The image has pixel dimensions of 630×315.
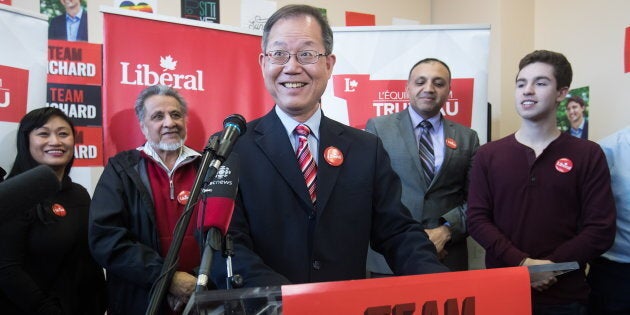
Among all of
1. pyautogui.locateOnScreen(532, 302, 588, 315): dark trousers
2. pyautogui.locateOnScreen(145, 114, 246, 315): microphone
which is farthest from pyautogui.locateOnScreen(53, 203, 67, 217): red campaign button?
pyautogui.locateOnScreen(532, 302, 588, 315): dark trousers

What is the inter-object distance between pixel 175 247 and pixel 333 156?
2.01 ft

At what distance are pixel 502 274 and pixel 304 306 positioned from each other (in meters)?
0.35

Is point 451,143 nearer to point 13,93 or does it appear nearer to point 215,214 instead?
point 215,214

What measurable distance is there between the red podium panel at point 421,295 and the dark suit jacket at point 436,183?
1.53m

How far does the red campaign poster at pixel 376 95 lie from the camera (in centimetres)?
301

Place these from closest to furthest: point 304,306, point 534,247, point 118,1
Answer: point 304,306 → point 534,247 → point 118,1

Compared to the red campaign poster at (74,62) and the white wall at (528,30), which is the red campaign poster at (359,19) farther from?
the red campaign poster at (74,62)

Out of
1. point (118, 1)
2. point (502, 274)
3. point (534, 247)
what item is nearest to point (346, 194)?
point (502, 274)

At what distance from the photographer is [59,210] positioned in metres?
2.02

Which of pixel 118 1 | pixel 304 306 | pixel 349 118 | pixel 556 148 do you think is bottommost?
pixel 304 306

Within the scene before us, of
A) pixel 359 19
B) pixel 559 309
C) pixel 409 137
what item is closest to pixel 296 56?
pixel 409 137

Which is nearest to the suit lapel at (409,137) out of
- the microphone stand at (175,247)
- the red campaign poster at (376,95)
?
the red campaign poster at (376,95)

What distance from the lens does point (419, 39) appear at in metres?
3.08

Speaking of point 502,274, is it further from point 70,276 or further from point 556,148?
point 70,276
